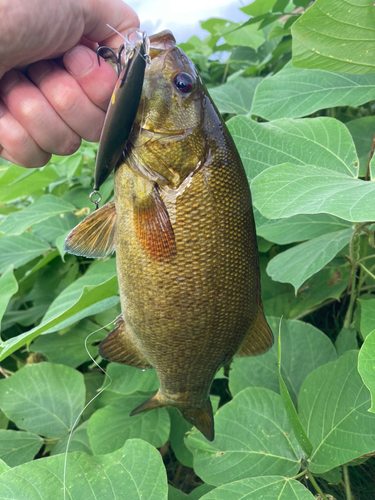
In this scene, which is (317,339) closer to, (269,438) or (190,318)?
(269,438)

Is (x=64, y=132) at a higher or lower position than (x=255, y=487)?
higher

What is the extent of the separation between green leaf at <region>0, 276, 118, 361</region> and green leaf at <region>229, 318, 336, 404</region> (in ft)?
1.73

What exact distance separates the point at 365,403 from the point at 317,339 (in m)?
0.34

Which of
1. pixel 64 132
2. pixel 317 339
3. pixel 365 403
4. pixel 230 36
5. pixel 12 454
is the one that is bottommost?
pixel 12 454

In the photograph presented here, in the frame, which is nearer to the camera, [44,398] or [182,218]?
[182,218]

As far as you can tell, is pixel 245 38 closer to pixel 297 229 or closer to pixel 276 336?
pixel 297 229

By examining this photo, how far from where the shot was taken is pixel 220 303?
0.86 meters

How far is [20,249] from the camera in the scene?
1.95 metres

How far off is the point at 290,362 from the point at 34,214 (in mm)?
1328

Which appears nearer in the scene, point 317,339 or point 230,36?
point 317,339

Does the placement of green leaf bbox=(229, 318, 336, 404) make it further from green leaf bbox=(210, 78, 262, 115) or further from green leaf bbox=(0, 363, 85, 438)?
green leaf bbox=(210, 78, 262, 115)

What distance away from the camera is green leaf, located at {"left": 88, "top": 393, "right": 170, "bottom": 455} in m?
1.40

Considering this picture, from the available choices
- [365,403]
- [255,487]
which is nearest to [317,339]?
[365,403]

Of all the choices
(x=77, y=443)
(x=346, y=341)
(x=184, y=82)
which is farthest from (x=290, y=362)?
(x=184, y=82)
